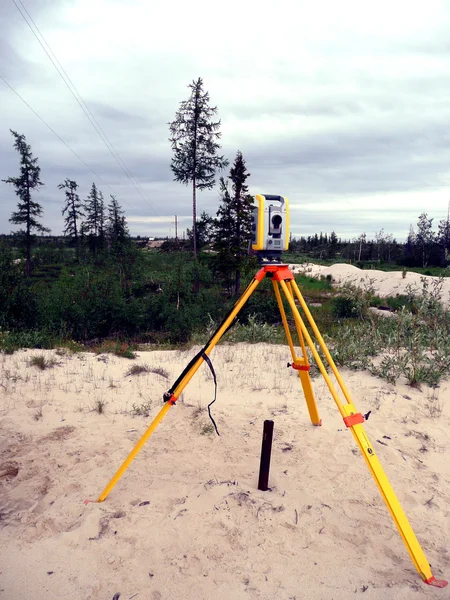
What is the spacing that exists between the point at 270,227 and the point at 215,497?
2.36 metres

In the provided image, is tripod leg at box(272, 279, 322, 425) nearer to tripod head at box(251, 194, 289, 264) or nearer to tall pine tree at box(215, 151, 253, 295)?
tripod head at box(251, 194, 289, 264)

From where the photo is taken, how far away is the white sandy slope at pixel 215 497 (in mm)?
2607

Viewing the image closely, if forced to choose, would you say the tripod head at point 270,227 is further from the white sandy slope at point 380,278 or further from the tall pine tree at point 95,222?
the tall pine tree at point 95,222

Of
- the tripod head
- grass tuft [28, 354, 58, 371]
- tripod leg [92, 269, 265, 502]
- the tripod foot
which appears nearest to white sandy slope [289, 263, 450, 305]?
grass tuft [28, 354, 58, 371]

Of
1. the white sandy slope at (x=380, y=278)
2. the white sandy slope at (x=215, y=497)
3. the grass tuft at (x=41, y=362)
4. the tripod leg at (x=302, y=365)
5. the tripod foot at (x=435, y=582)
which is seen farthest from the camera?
the white sandy slope at (x=380, y=278)

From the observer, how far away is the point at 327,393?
5.57 meters

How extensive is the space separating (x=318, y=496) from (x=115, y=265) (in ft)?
47.1

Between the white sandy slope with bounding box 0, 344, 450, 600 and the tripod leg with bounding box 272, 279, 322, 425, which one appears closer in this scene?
the white sandy slope with bounding box 0, 344, 450, 600

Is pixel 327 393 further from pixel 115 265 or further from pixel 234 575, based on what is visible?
pixel 115 265

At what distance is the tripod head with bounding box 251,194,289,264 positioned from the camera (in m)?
3.03

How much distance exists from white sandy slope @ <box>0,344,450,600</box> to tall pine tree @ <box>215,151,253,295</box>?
12117 mm

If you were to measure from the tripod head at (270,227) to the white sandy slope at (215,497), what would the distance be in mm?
2119

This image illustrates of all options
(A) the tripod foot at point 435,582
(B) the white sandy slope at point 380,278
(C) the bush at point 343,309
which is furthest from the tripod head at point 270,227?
(B) the white sandy slope at point 380,278

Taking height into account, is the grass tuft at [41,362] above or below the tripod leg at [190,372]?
below
